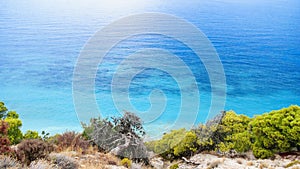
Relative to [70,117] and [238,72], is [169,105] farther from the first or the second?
[238,72]

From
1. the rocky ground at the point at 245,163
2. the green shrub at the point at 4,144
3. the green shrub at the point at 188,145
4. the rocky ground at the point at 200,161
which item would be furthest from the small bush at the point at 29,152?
the green shrub at the point at 188,145

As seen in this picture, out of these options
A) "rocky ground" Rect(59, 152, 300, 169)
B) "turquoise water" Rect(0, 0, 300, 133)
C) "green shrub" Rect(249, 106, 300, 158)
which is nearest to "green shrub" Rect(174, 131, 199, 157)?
"rocky ground" Rect(59, 152, 300, 169)

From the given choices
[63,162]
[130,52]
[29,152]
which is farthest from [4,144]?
[130,52]

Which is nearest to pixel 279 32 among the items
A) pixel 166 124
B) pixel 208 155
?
pixel 166 124

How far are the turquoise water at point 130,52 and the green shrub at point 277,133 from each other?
418 inches

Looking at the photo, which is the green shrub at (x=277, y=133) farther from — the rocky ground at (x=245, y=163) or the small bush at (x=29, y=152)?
the small bush at (x=29, y=152)

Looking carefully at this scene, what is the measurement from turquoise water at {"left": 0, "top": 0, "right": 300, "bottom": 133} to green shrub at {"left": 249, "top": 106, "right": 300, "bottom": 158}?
10626mm

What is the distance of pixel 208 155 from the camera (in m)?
12.4

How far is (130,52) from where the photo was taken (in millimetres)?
41438

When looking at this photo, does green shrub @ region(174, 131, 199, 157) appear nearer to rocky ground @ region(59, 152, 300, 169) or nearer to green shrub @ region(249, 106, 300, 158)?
rocky ground @ region(59, 152, 300, 169)

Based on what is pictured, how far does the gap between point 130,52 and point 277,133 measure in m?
31.6

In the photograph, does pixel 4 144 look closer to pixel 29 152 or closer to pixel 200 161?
pixel 29 152

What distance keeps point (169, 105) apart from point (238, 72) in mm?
13083

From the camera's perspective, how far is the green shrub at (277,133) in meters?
11.0
